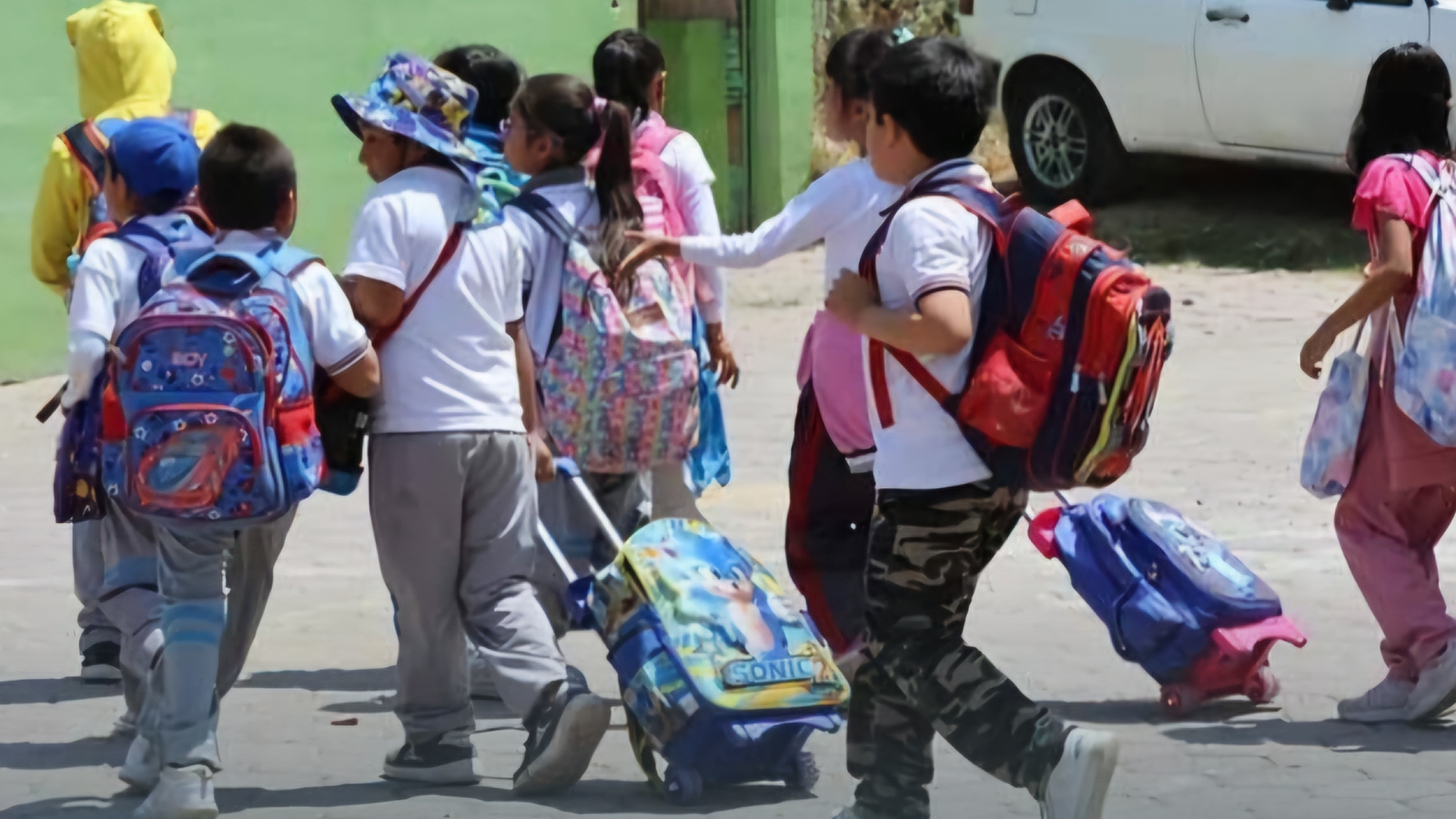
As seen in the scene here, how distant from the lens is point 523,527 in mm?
5094

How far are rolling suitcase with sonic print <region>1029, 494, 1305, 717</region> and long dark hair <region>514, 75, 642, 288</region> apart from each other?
52.4 inches

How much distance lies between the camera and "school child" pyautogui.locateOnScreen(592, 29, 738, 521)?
6.05 m

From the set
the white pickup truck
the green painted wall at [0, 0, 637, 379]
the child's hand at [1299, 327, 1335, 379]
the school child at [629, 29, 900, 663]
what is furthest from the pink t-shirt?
the white pickup truck

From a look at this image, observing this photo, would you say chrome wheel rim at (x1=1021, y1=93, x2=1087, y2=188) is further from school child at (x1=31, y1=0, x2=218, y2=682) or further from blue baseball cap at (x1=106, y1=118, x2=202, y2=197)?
blue baseball cap at (x1=106, y1=118, x2=202, y2=197)

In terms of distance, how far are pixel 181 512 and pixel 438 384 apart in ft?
2.13

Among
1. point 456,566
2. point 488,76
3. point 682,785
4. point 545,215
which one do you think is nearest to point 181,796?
point 456,566

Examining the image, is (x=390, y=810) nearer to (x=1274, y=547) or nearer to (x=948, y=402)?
(x=948, y=402)

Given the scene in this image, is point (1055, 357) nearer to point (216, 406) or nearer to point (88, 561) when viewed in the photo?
point (216, 406)

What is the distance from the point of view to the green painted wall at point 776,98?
45.2 feet

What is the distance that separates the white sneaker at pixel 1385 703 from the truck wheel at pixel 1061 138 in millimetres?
8433

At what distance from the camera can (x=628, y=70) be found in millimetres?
6102

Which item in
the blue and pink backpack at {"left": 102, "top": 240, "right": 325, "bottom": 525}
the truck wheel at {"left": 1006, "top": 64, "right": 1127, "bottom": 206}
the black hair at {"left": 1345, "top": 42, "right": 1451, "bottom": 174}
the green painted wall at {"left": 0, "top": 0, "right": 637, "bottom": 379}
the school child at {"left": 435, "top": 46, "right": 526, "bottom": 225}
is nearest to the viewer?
the blue and pink backpack at {"left": 102, "top": 240, "right": 325, "bottom": 525}

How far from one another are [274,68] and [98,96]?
17.4ft

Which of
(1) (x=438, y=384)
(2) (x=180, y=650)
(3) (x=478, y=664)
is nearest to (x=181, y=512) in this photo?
(2) (x=180, y=650)
